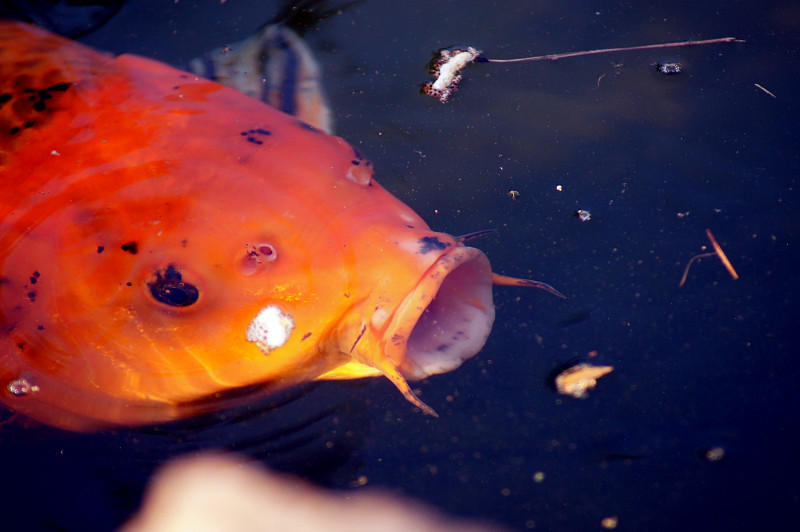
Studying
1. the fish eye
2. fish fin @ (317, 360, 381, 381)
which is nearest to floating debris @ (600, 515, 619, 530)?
fish fin @ (317, 360, 381, 381)

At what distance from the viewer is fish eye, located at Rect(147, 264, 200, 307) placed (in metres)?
1.67

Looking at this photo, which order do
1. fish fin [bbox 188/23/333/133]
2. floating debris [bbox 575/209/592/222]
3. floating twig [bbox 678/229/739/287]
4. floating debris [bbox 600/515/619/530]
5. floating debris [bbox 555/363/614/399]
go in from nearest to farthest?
floating debris [bbox 600/515/619/530] → floating debris [bbox 555/363/614/399] → floating twig [bbox 678/229/739/287] → floating debris [bbox 575/209/592/222] → fish fin [bbox 188/23/333/133]

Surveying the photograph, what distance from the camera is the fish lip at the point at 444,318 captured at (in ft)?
5.53

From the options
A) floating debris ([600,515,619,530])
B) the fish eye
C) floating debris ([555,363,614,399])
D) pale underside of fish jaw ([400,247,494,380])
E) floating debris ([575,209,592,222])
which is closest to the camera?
the fish eye

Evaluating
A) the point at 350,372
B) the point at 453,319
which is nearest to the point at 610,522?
the point at 453,319

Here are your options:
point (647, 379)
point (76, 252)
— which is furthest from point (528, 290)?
point (76, 252)

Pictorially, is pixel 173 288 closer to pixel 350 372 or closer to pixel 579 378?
pixel 350 372

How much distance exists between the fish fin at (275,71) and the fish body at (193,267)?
0.75 m

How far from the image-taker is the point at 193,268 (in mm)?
1678

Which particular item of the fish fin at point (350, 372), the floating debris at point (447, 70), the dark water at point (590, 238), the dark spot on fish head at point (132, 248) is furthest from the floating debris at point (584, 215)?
the dark spot on fish head at point (132, 248)

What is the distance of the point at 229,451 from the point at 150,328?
25.9 inches

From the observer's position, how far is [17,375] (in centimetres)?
185

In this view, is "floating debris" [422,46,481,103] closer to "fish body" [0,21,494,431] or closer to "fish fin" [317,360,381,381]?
"fish body" [0,21,494,431]

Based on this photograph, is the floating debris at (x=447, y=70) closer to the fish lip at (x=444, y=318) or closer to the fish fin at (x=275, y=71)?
the fish fin at (x=275, y=71)
